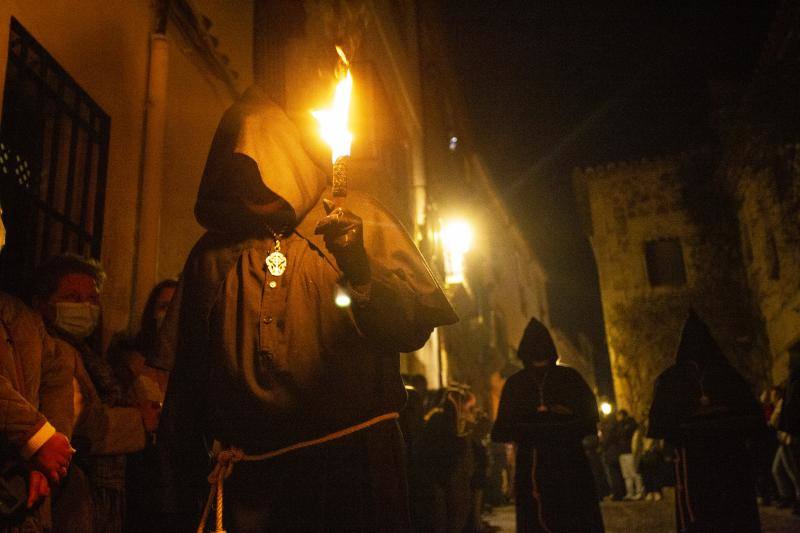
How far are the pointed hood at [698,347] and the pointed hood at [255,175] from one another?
16.5 ft

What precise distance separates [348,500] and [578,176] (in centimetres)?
2746

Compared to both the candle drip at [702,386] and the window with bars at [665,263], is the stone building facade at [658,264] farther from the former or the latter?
the candle drip at [702,386]

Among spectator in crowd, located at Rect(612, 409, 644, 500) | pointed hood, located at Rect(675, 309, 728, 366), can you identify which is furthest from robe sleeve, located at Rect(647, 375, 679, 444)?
spectator in crowd, located at Rect(612, 409, 644, 500)

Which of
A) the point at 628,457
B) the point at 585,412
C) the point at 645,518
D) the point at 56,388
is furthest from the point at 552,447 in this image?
the point at 628,457

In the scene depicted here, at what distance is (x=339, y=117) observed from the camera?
2311 mm

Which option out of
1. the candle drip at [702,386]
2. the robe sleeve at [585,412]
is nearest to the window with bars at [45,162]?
the robe sleeve at [585,412]

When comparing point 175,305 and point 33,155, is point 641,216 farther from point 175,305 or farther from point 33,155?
point 175,305

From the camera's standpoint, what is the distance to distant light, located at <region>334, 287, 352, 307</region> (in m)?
2.28

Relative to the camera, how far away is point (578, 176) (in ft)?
93.2

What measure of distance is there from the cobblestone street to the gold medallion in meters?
7.97

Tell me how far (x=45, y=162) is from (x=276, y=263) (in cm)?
357

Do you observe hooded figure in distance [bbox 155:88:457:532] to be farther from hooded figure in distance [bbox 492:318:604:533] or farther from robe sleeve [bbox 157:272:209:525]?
hooded figure in distance [bbox 492:318:604:533]

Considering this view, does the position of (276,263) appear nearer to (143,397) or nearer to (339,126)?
(339,126)

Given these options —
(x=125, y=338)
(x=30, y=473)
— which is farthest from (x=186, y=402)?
(x=125, y=338)
